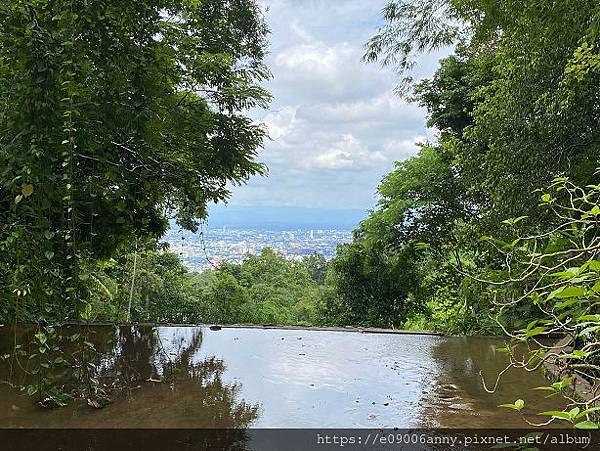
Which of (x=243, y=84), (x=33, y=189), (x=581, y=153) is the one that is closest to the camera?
(x=33, y=189)

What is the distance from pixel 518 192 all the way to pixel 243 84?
3.22 metres

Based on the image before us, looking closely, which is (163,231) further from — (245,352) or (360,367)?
(360,367)

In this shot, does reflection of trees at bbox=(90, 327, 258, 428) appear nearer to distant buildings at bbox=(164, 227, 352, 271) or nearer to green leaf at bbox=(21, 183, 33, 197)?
green leaf at bbox=(21, 183, 33, 197)

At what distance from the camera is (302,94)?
10.4 m

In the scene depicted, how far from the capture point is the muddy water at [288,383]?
8.27ft

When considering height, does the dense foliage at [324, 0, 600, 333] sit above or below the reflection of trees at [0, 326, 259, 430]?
above

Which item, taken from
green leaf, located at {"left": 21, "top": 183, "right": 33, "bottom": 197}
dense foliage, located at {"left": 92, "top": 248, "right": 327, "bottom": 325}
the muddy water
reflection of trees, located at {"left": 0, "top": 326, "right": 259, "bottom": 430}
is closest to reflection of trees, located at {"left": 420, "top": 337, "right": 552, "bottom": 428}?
the muddy water

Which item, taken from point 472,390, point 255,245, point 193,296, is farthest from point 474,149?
point 255,245

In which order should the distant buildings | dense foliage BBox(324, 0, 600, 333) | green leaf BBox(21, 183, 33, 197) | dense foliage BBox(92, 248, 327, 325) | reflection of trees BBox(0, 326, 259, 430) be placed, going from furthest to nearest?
the distant buildings → dense foliage BBox(92, 248, 327, 325) → dense foliage BBox(324, 0, 600, 333) → reflection of trees BBox(0, 326, 259, 430) → green leaf BBox(21, 183, 33, 197)

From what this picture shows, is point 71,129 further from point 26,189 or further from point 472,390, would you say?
point 472,390

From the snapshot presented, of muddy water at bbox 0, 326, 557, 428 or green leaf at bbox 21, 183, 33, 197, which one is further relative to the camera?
muddy water at bbox 0, 326, 557, 428

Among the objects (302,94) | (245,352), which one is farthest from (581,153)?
(302,94)

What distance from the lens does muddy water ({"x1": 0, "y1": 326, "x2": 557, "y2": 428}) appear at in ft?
8.27

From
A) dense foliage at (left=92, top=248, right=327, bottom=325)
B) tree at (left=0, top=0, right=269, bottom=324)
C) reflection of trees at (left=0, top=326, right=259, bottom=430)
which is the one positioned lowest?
reflection of trees at (left=0, top=326, right=259, bottom=430)
